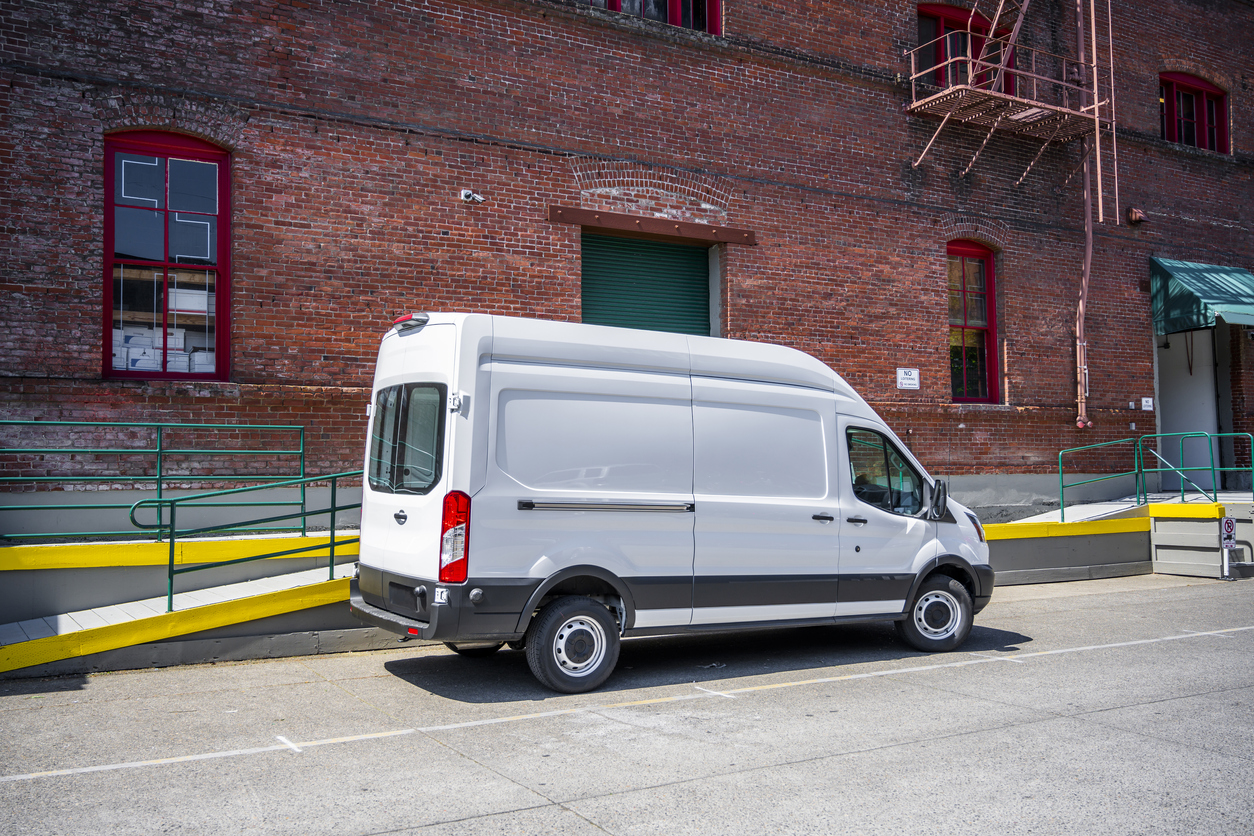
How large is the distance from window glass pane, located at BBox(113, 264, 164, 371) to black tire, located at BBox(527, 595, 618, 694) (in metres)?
5.99

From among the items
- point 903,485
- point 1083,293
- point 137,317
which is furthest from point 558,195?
point 1083,293

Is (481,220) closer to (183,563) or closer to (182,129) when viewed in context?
(182,129)

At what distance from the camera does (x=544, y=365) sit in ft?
22.0

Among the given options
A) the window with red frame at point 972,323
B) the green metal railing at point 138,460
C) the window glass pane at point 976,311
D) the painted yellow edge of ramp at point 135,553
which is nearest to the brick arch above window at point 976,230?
the window with red frame at point 972,323

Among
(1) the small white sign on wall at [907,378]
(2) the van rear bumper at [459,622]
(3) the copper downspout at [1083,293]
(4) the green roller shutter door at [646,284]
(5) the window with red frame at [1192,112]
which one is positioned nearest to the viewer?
(2) the van rear bumper at [459,622]

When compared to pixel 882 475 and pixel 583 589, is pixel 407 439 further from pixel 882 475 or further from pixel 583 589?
pixel 882 475

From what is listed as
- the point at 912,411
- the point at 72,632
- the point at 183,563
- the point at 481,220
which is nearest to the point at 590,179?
the point at 481,220

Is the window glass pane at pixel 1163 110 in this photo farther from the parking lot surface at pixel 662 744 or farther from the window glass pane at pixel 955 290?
the parking lot surface at pixel 662 744

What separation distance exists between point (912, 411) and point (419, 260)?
766 centimetres

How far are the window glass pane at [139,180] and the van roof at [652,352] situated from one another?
16.9 ft

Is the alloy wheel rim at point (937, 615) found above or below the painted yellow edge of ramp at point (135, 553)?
below

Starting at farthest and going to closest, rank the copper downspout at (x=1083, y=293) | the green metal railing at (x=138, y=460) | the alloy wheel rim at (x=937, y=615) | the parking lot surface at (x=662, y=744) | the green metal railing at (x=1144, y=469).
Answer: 1. the copper downspout at (x=1083, y=293)
2. the green metal railing at (x=1144, y=469)
3. the green metal railing at (x=138, y=460)
4. the alloy wheel rim at (x=937, y=615)
5. the parking lot surface at (x=662, y=744)

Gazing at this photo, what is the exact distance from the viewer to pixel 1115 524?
43.6 ft

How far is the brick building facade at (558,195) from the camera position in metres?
9.58
